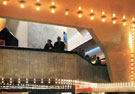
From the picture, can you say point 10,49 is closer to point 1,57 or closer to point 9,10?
point 1,57

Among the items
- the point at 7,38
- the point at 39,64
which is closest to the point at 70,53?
the point at 39,64

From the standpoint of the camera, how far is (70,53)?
11.9 meters

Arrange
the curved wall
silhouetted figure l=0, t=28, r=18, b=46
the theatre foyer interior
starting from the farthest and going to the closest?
silhouetted figure l=0, t=28, r=18, b=46, the curved wall, the theatre foyer interior

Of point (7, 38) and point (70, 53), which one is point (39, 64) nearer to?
point (70, 53)

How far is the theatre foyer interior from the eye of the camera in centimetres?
791

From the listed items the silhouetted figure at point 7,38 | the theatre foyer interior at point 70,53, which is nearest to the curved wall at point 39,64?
the theatre foyer interior at point 70,53

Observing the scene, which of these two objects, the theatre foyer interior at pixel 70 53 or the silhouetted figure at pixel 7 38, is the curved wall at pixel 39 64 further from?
the silhouetted figure at pixel 7 38

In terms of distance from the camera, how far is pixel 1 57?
34.1ft

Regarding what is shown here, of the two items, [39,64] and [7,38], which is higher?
[7,38]

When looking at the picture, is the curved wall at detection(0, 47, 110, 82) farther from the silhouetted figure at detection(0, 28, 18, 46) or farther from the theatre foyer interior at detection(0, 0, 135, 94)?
the silhouetted figure at detection(0, 28, 18, 46)

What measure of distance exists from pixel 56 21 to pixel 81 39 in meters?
14.3

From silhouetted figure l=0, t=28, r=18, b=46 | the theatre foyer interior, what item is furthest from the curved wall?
silhouetted figure l=0, t=28, r=18, b=46

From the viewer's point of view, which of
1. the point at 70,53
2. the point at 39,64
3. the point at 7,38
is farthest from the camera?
the point at 7,38

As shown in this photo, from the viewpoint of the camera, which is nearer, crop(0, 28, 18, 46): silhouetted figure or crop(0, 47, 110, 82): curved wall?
crop(0, 47, 110, 82): curved wall
